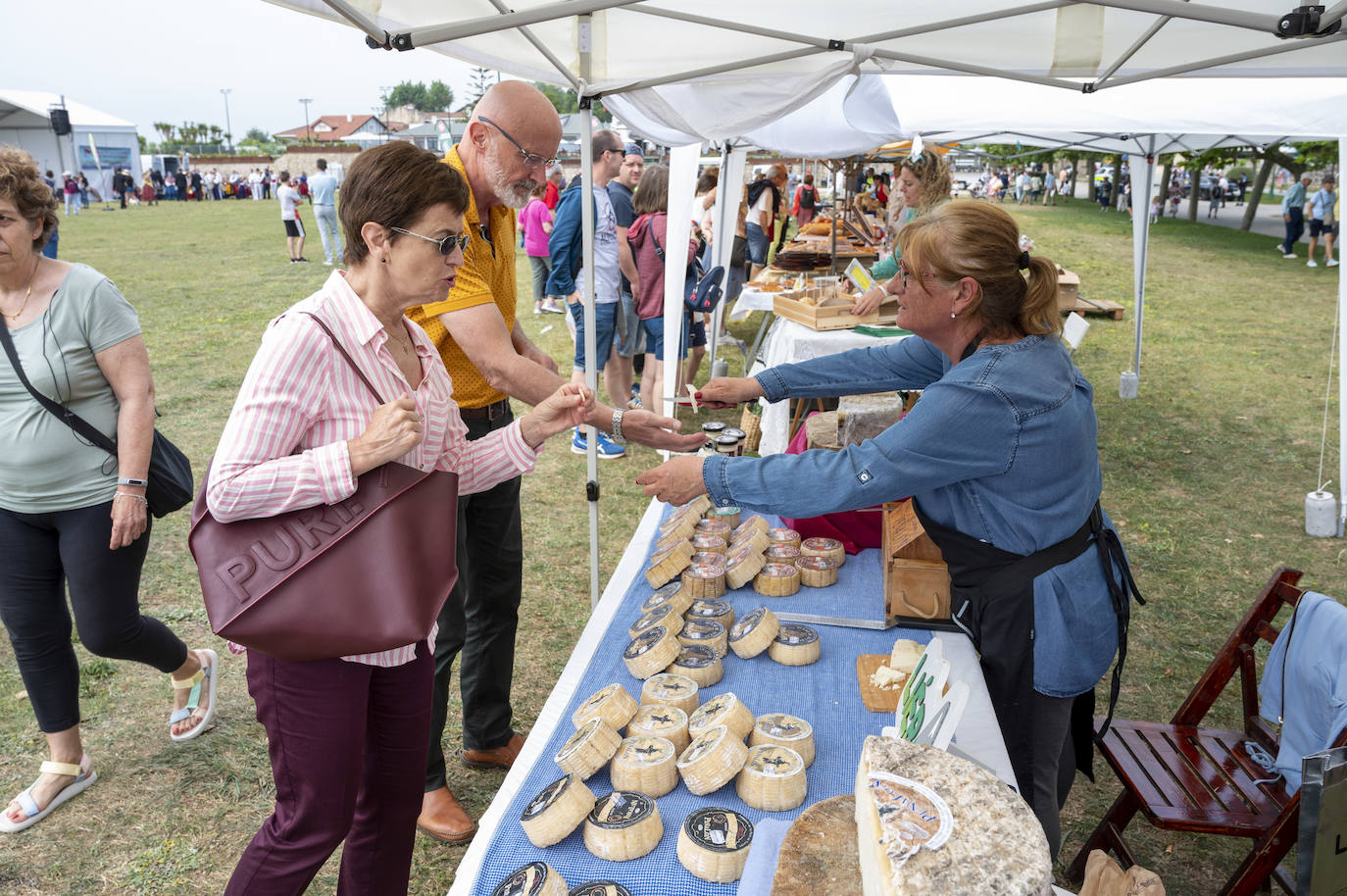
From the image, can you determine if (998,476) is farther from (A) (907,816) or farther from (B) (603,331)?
(B) (603,331)

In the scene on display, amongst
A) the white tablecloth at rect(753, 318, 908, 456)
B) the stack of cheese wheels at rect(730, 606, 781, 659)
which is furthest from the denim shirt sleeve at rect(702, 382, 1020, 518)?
the white tablecloth at rect(753, 318, 908, 456)

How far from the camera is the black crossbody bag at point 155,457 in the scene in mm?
2436

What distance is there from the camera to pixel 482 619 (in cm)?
287

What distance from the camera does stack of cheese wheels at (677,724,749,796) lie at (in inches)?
68.7

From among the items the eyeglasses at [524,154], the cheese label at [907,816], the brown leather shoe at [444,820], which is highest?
the eyeglasses at [524,154]

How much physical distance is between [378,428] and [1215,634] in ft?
13.8

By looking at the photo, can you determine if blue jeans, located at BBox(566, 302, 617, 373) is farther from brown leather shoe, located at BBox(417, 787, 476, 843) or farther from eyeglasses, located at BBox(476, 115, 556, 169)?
brown leather shoe, located at BBox(417, 787, 476, 843)

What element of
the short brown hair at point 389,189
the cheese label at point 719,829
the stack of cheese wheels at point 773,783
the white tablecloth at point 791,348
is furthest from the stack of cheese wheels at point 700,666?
the white tablecloth at point 791,348

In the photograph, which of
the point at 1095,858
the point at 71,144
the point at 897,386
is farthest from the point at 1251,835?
the point at 71,144

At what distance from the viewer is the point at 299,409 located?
5.10ft

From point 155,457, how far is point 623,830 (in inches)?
80.7

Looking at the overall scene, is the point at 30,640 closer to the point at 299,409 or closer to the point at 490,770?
the point at 490,770

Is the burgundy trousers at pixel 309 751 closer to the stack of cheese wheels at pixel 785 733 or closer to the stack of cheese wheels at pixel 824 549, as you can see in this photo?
the stack of cheese wheels at pixel 785 733

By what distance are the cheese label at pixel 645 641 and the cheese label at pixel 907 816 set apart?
3.49 ft
